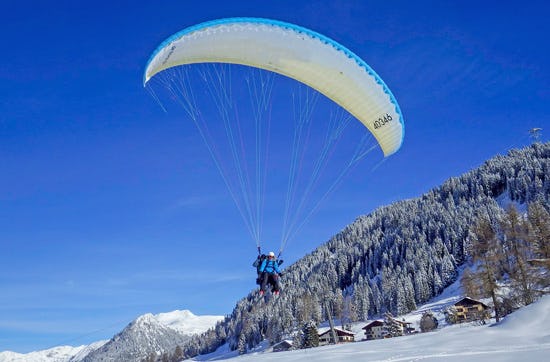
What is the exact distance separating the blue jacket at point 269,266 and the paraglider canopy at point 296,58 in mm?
5870

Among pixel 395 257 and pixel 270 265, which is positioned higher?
pixel 395 257

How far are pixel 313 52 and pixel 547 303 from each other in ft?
34.4

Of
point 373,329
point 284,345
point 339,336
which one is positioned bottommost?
point 284,345

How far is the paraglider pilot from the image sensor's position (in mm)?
16011

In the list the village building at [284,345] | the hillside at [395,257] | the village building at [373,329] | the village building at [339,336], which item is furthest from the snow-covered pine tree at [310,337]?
the hillside at [395,257]

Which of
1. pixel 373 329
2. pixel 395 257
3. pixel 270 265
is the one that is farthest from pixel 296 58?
pixel 395 257

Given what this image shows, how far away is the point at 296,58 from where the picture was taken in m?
16.2

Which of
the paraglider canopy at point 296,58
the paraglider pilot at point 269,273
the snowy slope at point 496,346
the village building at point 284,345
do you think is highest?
the paraglider canopy at point 296,58

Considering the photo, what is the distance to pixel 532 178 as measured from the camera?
144000 mm

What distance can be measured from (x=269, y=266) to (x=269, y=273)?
24cm

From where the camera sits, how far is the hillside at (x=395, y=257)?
99812 millimetres

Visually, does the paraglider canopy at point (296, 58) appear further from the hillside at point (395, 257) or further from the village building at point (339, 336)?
the hillside at point (395, 257)

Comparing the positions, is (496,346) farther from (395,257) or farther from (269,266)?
(395,257)

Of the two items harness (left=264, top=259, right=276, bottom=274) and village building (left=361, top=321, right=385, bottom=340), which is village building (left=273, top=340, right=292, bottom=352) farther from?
harness (left=264, top=259, right=276, bottom=274)
